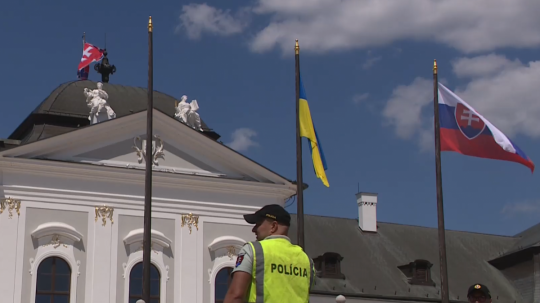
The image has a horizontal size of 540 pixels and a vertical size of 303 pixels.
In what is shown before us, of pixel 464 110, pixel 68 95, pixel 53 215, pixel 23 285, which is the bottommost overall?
pixel 23 285

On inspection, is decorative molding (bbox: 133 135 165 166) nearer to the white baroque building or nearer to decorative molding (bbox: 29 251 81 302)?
the white baroque building

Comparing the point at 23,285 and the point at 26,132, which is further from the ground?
the point at 26,132

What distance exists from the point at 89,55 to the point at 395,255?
13.7 meters

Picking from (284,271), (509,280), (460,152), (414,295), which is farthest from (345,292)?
(284,271)

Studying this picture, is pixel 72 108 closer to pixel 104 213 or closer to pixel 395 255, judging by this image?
pixel 104 213

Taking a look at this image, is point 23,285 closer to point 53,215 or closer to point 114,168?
point 53,215

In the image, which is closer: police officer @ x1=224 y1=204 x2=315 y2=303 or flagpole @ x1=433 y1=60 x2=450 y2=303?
police officer @ x1=224 y1=204 x2=315 y2=303

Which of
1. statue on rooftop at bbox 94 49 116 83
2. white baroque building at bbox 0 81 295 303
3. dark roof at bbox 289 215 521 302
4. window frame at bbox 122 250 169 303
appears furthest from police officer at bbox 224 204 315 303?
statue on rooftop at bbox 94 49 116 83

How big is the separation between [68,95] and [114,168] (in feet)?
12.7

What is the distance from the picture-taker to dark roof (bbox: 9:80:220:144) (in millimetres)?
29281

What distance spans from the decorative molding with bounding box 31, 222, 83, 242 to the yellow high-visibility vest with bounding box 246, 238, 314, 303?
21301 mm

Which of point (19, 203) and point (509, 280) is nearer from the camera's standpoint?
point (19, 203)

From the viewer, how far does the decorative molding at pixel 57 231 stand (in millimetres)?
26594

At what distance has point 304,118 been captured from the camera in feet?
77.9
